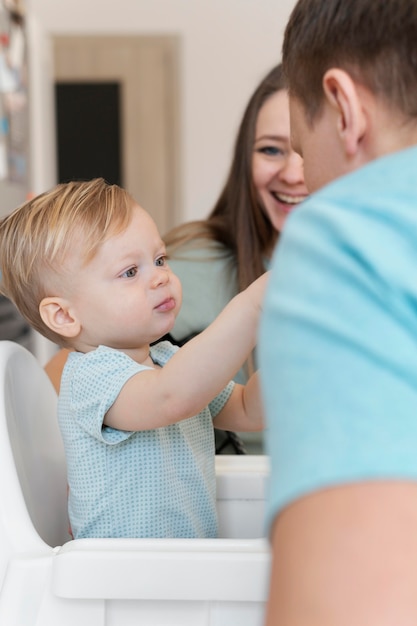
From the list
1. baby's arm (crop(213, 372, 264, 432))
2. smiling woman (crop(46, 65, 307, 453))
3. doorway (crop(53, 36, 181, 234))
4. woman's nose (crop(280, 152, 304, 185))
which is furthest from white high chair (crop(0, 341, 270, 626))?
doorway (crop(53, 36, 181, 234))

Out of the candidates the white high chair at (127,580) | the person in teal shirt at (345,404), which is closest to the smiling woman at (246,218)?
the white high chair at (127,580)

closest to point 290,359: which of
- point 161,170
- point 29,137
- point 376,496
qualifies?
point 376,496

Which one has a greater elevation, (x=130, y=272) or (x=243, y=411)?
(x=130, y=272)

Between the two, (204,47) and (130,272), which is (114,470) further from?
(204,47)

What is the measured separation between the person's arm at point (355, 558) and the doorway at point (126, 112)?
4465 mm

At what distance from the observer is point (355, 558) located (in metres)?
0.38

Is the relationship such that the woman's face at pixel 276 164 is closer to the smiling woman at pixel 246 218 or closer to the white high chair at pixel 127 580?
the smiling woman at pixel 246 218

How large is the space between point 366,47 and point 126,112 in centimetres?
478

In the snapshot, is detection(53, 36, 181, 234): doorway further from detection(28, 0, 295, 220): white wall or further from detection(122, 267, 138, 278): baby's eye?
detection(122, 267, 138, 278): baby's eye

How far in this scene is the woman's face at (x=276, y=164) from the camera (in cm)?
165

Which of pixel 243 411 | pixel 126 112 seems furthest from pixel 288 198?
pixel 126 112

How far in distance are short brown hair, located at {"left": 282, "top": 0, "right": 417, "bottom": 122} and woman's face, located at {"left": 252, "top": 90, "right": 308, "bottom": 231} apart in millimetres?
1017

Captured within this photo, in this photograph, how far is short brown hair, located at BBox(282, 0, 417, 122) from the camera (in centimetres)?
57

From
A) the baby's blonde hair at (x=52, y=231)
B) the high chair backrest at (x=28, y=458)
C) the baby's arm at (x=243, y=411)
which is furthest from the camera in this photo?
the baby's arm at (x=243, y=411)
